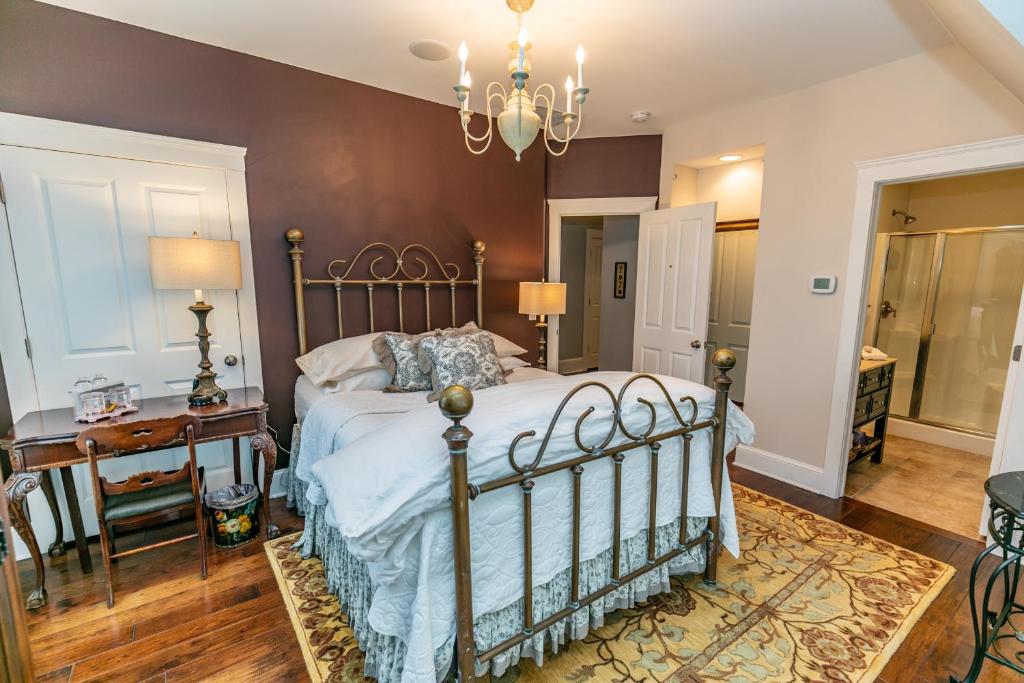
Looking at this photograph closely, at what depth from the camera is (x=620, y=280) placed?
242 inches

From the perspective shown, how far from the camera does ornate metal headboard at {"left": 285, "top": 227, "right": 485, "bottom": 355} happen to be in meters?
2.93

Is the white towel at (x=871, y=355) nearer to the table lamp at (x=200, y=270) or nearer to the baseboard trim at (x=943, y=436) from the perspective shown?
the baseboard trim at (x=943, y=436)

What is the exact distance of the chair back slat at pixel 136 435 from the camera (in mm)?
1934

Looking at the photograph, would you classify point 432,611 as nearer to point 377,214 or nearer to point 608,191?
point 377,214

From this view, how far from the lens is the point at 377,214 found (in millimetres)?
3250

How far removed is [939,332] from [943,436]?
37.9 inches

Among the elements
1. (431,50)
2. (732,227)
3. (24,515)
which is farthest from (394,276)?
(732,227)

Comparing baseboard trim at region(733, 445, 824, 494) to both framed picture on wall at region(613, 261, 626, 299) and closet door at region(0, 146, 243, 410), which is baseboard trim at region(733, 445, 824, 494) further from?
closet door at region(0, 146, 243, 410)

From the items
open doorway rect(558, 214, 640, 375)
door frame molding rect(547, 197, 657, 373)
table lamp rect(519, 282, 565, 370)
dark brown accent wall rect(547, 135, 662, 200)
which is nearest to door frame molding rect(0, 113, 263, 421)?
table lamp rect(519, 282, 565, 370)

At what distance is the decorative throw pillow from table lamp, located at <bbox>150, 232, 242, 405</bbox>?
0.84 m

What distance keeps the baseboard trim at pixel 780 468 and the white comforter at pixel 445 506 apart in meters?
2.09

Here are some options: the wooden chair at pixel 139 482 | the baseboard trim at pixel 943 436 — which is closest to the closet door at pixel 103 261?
the wooden chair at pixel 139 482

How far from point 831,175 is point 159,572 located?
441 cm

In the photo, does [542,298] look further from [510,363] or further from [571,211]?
[571,211]
